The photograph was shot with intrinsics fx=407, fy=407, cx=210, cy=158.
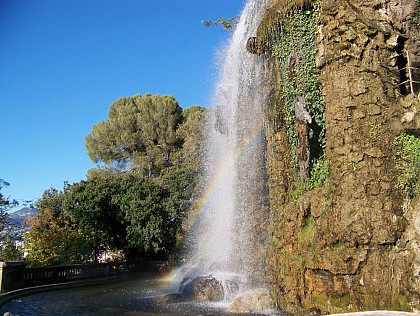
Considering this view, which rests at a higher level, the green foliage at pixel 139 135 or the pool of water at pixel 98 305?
the green foliage at pixel 139 135

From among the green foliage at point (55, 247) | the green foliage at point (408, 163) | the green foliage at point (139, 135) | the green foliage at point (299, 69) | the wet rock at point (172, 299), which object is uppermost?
the green foliage at point (139, 135)

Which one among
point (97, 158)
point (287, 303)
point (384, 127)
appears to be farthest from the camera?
point (97, 158)

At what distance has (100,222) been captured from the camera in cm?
3022

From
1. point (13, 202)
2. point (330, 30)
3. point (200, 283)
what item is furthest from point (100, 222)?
point (330, 30)

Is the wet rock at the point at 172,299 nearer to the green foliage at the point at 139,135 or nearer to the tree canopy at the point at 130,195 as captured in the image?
the tree canopy at the point at 130,195

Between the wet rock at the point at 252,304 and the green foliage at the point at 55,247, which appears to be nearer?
the wet rock at the point at 252,304

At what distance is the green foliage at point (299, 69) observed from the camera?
12836 millimetres

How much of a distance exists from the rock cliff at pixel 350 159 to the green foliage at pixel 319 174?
0.04 metres

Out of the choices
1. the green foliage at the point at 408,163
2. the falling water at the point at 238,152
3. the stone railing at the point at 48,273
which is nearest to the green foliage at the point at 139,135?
the falling water at the point at 238,152

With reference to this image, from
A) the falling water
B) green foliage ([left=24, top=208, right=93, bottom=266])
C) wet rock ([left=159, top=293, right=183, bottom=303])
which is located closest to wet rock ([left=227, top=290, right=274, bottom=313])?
wet rock ([left=159, top=293, right=183, bottom=303])

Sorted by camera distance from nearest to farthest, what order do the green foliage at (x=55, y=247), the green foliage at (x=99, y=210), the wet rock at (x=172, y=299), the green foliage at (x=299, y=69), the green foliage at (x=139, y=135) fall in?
the green foliage at (x=299, y=69)
the wet rock at (x=172, y=299)
the green foliage at (x=55, y=247)
the green foliage at (x=99, y=210)
the green foliage at (x=139, y=135)

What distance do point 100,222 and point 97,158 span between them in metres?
15.1

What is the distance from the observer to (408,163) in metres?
10.5

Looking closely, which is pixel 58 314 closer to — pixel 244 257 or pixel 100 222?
pixel 244 257
